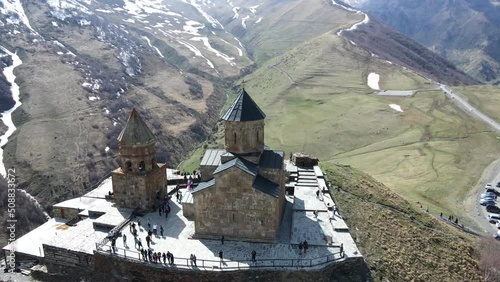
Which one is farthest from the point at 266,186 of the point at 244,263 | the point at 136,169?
the point at 136,169

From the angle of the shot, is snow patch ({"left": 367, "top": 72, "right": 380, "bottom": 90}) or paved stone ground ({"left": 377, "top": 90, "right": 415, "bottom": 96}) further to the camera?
snow patch ({"left": 367, "top": 72, "right": 380, "bottom": 90})

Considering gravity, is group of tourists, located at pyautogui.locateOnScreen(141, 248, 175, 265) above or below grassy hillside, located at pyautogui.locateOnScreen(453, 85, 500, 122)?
below

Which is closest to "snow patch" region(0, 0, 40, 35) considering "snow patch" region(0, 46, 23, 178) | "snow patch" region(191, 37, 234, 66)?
"snow patch" region(0, 46, 23, 178)

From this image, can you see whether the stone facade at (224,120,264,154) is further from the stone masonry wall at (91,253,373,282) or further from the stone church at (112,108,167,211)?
the stone masonry wall at (91,253,373,282)

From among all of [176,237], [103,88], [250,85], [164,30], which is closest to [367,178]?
[176,237]

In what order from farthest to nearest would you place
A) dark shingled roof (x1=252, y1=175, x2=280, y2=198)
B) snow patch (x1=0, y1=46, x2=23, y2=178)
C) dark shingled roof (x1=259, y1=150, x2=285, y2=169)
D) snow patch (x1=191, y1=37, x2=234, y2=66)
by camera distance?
1. snow patch (x1=191, y1=37, x2=234, y2=66)
2. snow patch (x1=0, y1=46, x2=23, y2=178)
3. dark shingled roof (x1=259, y1=150, x2=285, y2=169)
4. dark shingled roof (x1=252, y1=175, x2=280, y2=198)

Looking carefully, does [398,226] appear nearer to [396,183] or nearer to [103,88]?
[396,183]

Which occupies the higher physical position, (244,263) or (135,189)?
(135,189)

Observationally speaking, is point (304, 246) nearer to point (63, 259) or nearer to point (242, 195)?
point (242, 195)
